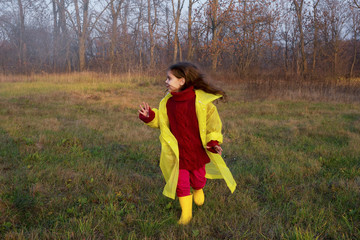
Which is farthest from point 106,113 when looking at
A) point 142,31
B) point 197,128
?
point 142,31

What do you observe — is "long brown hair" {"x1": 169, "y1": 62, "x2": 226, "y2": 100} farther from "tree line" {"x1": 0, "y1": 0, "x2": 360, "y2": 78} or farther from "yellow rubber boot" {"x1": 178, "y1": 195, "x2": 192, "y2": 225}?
"tree line" {"x1": 0, "y1": 0, "x2": 360, "y2": 78}

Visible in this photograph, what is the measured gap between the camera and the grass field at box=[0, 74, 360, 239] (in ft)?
8.32

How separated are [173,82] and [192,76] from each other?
0.62 feet

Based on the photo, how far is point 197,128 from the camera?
2680mm

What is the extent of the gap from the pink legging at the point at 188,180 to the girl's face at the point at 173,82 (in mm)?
764

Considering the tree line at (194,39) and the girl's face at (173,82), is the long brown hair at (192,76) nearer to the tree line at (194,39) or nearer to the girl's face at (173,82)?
the girl's face at (173,82)

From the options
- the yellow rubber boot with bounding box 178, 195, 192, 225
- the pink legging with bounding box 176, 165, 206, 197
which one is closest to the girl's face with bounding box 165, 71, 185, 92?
the pink legging with bounding box 176, 165, 206, 197

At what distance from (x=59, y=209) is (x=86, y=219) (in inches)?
16.3

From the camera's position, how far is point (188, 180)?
2.70m

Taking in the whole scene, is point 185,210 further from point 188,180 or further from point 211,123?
point 211,123

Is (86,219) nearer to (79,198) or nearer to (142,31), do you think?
(79,198)

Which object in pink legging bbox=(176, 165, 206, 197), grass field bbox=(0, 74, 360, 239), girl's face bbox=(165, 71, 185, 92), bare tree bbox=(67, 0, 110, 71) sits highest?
bare tree bbox=(67, 0, 110, 71)

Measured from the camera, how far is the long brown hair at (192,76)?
8.89 ft

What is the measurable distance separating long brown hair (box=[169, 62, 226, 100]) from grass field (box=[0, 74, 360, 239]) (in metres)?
1.19
